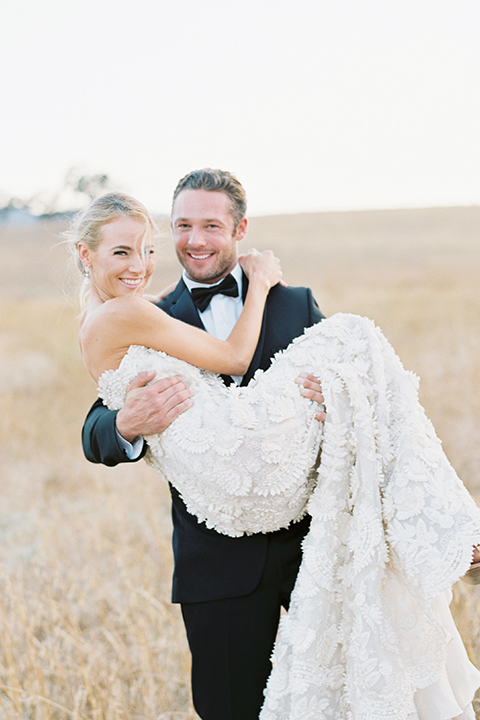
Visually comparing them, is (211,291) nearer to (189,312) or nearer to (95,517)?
(189,312)

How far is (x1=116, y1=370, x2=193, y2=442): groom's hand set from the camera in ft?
7.07

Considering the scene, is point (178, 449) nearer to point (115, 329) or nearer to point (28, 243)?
point (115, 329)

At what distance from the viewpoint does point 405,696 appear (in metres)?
1.99

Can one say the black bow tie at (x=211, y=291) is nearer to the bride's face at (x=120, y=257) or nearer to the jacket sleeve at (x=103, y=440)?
the bride's face at (x=120, y=257)

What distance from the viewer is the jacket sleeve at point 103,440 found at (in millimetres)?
2270

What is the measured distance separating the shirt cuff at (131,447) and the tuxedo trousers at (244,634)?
0.59 metres

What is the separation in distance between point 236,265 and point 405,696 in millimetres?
1799

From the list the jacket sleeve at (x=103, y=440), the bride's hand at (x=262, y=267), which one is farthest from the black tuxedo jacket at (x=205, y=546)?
the bride's hand at (x=262, y=267)

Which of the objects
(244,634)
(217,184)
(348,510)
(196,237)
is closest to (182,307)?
(196,237)

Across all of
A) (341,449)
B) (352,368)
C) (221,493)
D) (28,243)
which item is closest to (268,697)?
(221,493)

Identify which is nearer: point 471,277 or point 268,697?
point 268,697

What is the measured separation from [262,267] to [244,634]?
148 centimetres

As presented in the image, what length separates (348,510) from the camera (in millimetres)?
2154

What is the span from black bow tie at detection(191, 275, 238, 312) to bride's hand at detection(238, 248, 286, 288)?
84 mm
